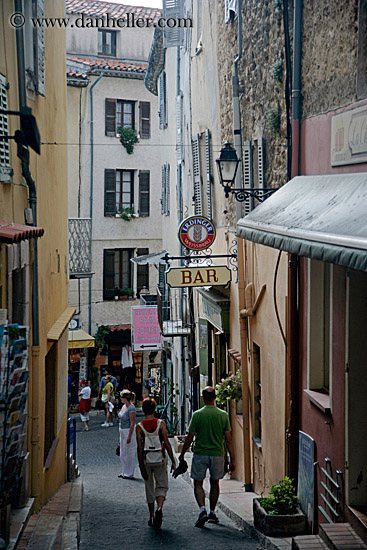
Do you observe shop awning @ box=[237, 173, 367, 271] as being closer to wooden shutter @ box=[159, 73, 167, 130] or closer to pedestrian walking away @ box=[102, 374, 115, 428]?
pedestrian walking away @ box=[102, 374, 115, 428]

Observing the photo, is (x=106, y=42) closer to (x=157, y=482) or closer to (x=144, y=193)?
(x=144, y=193)

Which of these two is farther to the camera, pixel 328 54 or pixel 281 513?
pixel 281 513

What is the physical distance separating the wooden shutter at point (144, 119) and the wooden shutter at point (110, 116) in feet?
3.98

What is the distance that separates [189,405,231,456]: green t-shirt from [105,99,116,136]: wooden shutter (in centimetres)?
2397

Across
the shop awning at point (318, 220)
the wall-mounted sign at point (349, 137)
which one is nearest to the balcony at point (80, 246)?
the shop awning at point (318, 220)

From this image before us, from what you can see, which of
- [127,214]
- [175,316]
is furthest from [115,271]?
[175,316]

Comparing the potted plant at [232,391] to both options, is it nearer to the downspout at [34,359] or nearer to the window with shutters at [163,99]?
the downspout at [34,359]

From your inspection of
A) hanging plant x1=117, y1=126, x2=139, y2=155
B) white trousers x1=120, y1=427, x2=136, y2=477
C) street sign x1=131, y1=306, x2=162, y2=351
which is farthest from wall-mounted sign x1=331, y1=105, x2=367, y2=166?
hanging plant x1=117, y1=126, x2=139, y2=155

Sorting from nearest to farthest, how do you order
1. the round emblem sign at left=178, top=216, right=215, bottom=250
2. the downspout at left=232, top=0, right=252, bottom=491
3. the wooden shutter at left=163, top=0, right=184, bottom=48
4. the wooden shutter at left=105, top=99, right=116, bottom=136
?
the downspout at left=232, top=0, right=252, bottom=491 < the round emblem sign at left=178, top=216, right=215, bottom=250 < the wooden shutter at left=163, top=0, right=184, bottom=48 < the wooden shutter at left=105, top=99, right=116, bottom=136

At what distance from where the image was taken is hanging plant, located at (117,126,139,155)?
3139cm

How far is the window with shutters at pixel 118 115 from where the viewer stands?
3122cm

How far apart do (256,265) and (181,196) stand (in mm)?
10695

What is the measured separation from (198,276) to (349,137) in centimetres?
637

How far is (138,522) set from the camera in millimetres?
8938
